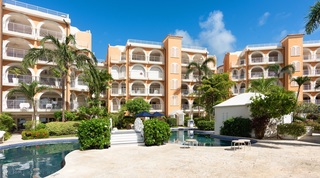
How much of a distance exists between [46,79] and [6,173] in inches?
881

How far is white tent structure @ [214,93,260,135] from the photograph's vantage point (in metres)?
18.2

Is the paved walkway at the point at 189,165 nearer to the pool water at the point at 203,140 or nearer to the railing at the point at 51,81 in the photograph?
the pool water at the point at 203,140

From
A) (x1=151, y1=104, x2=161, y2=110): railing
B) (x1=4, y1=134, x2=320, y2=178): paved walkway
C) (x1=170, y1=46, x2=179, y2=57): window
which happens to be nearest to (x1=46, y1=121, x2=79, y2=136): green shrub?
(x1=4, y1=134, x2=320, y2=178): paved walkway

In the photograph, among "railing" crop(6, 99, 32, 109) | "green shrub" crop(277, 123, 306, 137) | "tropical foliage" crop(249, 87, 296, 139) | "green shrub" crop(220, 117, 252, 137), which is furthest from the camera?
"railing" crop(6, 99, 32, 109)

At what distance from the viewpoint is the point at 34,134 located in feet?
62.3

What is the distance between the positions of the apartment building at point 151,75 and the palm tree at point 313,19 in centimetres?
2454

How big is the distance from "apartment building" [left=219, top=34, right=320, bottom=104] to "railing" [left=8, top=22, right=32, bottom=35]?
125 feet


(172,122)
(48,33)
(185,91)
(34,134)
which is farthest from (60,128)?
(185,91)

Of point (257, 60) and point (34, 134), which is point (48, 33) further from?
point (257, 60)

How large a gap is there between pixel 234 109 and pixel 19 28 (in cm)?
3065

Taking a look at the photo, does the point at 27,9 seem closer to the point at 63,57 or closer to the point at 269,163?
the point at 63,57

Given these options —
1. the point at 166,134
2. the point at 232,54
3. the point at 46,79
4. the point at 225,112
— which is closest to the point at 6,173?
the point at 166,134

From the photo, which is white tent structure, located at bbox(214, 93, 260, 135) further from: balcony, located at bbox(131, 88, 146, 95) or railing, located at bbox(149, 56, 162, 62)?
railing, located at bbox(149, 56, 162, 62)

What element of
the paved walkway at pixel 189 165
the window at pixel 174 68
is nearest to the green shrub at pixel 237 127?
the paved walkway at pixel 189 165
